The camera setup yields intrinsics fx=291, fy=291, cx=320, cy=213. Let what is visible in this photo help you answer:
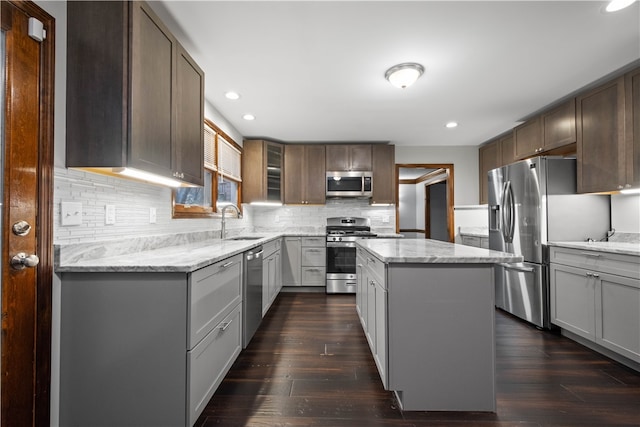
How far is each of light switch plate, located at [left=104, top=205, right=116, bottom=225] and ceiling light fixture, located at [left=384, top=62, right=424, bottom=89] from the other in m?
2.21

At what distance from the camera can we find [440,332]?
1.62m

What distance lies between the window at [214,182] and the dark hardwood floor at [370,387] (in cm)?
137

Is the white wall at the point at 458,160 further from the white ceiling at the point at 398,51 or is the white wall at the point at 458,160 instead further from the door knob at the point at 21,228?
the door knob at the point at 21,228

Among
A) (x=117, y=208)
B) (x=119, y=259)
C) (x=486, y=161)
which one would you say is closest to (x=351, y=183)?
(x=486, y=161)

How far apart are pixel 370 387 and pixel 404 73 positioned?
7.56 feet

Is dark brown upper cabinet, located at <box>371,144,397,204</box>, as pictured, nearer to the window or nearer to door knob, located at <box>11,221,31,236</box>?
the window

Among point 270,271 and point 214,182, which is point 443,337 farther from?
point 214,182

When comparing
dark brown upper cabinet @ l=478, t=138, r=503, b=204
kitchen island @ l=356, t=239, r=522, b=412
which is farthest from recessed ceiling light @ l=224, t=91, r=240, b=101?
dark brown upper cabinet @ l=478, t=138, r=503, b=204

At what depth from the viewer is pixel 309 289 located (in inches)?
173

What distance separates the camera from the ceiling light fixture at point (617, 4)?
163 centimetres

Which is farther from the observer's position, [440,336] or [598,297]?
[598,297]

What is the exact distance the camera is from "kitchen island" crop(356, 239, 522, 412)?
1609 mm

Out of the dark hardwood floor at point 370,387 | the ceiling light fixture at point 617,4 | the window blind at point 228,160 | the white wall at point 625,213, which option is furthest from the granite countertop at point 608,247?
the window blind at point 228,160

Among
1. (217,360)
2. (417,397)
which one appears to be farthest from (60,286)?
(417,397)
